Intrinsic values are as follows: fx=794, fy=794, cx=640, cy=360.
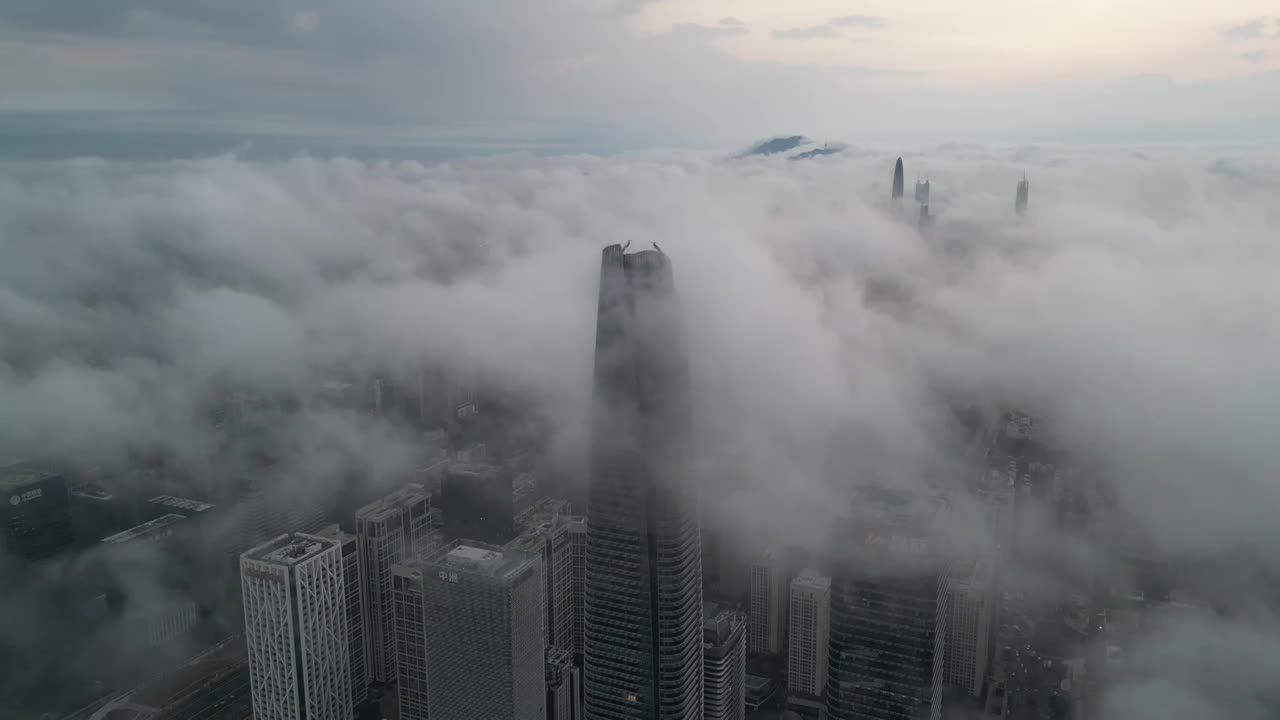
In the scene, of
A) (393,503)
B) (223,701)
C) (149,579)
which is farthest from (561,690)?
(149,579)

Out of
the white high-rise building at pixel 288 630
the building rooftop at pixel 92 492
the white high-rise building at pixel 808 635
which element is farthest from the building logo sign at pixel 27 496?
the white high-rise building at pixel 808 635

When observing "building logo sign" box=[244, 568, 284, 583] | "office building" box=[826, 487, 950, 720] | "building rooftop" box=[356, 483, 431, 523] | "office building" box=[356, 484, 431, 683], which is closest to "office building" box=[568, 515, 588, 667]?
"office building" box=[356, 484, 431, 683]

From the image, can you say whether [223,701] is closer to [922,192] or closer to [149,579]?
[149,579]

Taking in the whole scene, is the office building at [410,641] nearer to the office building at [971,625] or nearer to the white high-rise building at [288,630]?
the white high-rise building at [288,630]

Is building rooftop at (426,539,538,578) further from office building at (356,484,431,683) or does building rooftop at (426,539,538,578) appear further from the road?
the road

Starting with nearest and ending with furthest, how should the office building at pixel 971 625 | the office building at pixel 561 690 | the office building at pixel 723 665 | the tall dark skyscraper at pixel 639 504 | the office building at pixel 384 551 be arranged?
the tall dark skyscraper at pixel 639 504
the office building at pixel 971 625
the office building at pixel 723 665
the office building at pixel 561 690
the office building at pixel 384 551
